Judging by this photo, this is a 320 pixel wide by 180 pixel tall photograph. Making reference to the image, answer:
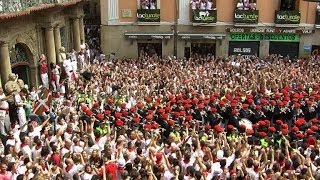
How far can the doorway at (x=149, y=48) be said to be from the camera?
28870 mm

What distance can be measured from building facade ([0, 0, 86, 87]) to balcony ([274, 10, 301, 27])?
11859 millimetres

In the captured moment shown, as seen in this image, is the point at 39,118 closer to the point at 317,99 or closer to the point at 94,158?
the point at 94,158

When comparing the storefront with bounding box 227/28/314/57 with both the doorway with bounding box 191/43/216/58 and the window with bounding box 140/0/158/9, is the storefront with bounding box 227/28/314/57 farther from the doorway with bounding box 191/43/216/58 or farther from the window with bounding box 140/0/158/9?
the window with bounding box 140/0/158/9

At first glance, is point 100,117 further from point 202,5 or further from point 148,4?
point 202,5

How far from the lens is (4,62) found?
57.0ft

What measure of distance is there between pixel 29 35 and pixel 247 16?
44.8 feet

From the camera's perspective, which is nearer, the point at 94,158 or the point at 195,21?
the point at 94,158

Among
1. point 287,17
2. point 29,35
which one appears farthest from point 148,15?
point 29,35

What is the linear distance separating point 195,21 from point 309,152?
56.6 ft

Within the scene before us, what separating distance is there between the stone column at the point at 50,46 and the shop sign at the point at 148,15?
7843mm

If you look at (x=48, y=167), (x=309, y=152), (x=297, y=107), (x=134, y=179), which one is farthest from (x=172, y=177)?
(x=297, y=107)

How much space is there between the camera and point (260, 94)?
18078 mm

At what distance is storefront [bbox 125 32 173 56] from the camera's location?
1112 inches

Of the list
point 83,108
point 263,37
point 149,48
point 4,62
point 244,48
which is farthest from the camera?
point 149,48
